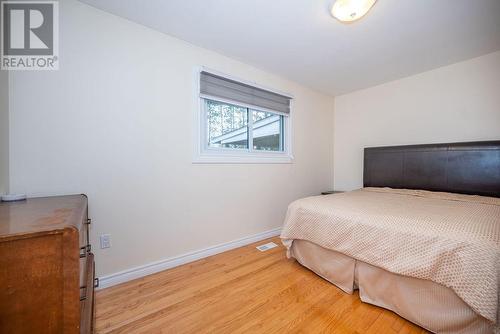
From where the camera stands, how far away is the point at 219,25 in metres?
1.78

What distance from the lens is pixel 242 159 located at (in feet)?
8.00

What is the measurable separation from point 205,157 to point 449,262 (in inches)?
78.8

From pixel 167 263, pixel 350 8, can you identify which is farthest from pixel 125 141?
pixel 350 8

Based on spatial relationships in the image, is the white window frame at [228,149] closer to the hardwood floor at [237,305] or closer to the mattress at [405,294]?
the hardwood floor at [237,305]

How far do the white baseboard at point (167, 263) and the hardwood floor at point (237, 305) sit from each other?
54 mm

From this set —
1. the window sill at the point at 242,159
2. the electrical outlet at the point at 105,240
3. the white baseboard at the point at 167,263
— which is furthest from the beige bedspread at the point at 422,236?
the electrical outlet at the point at 105,240

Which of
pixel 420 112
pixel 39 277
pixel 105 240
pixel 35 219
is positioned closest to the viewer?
pixel 39 277

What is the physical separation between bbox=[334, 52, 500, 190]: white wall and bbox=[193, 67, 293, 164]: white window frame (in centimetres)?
128

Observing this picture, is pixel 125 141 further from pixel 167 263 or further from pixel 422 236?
pixel 422 236

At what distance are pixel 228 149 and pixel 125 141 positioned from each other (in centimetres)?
107

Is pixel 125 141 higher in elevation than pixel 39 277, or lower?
higher

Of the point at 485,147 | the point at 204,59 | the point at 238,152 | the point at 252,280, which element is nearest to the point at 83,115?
the point at 204,59

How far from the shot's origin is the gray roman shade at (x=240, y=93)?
2.15m

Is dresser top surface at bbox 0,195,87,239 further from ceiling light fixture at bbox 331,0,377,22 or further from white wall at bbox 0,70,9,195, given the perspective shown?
ceiling light fixture at bbox 331,0,377,22
